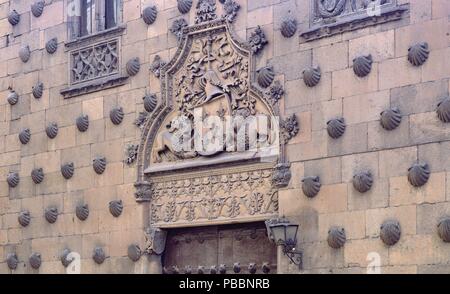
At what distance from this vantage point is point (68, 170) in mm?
17859

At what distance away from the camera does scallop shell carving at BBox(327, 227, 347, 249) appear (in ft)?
46.8

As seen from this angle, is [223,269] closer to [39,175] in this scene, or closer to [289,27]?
[289,27]

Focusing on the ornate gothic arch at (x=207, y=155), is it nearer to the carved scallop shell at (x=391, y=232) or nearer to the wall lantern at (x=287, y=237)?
the wall lantern at (x=287, y=237)

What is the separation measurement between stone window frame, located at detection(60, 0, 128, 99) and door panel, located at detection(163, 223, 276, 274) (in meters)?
2.37

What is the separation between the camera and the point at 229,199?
15.7 m

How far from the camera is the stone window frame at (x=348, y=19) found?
558 inches

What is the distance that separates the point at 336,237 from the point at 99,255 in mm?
4140

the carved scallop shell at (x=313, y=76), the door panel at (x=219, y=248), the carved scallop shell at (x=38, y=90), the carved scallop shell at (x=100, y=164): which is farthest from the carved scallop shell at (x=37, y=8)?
the carved scallop shell at (x=313, y=76)

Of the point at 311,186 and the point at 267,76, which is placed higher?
the point at 267,76

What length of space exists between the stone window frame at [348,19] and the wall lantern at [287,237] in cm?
225

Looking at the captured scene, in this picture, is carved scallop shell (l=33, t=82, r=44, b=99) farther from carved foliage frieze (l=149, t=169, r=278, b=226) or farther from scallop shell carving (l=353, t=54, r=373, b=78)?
scallop shell carving (l=353, t=54, r=373, b=78)

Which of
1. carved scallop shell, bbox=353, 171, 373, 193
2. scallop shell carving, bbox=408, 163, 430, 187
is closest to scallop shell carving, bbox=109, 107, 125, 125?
carved scallop shell, bbox=353, 171, 373, 193

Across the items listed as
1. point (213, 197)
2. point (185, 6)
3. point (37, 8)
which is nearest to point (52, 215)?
point (213, 197)
